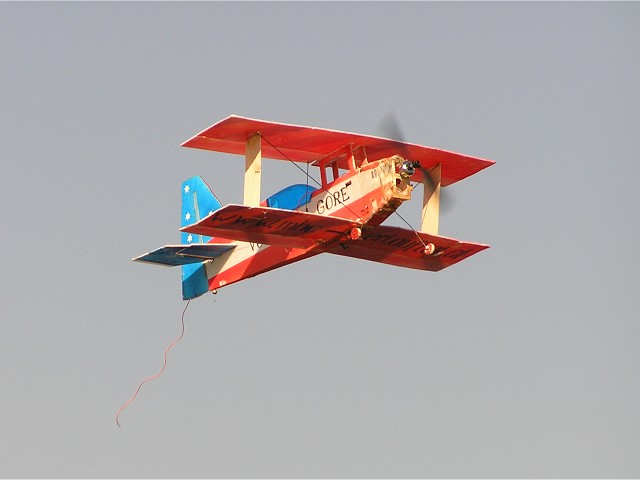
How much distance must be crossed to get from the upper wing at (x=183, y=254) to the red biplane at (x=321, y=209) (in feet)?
0.13

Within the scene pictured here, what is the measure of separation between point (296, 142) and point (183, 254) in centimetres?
468

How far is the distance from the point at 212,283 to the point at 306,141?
20.8 ft

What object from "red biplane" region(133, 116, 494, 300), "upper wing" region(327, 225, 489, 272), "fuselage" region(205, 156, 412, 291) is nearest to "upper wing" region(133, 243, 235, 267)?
"red biplane" region(133, 116, 494, 300)

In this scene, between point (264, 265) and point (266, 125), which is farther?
point (264, 265)

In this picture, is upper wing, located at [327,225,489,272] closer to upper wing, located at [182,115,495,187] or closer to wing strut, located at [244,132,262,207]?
upper wing, located at [182,115,495,187]

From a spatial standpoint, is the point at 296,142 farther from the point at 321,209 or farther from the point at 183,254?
the point at 183,254

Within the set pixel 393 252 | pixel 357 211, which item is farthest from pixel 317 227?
pixel 393 252

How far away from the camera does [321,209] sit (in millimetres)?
44938

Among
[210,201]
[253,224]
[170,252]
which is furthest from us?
[210,201]

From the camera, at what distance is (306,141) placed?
4509 centimetres

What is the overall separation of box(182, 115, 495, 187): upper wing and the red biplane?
2cm

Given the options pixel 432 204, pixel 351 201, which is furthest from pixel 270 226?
pixel 432 204

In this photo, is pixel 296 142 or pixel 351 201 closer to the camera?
pixel 351 201

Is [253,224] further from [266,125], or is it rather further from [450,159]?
[450,159]
